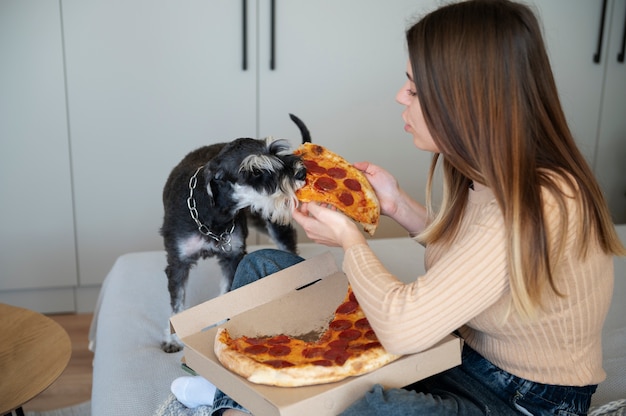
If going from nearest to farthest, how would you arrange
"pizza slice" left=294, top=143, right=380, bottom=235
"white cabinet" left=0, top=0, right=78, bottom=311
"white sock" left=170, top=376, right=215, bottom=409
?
"white sock" left=170, top=376, right=215, bottom=409 < "pizza slice" left=294, top=143, right=380, bottom=235 < "white cabinet" left=0, top=0, right=78, bottom=311

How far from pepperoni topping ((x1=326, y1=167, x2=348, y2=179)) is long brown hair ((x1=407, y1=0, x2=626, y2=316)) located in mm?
494

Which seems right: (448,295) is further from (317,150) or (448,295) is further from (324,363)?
(317,150)

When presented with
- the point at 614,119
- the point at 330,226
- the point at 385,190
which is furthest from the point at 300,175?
the point at 614,119

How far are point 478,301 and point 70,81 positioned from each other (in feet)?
8.10

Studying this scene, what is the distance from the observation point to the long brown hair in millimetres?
1150

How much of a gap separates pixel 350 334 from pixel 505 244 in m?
0.38

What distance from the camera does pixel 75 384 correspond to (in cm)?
260

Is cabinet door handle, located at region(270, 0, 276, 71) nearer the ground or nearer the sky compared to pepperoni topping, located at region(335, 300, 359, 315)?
nearer the sky

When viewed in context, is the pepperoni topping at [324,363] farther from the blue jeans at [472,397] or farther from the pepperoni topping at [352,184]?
the pepperoni topping at [352,184]

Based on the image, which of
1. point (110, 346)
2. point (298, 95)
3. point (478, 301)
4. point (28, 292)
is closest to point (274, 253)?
point (110, 346)

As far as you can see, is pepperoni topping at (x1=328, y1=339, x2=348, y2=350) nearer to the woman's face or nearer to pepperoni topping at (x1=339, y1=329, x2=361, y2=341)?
pepperoni topping at (x1=339, y1=329, x2=361, y2=341)

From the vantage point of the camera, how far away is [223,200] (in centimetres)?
189

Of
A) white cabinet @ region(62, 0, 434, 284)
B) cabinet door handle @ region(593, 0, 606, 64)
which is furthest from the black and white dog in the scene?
cabinet door handle @ region(593, 0, 606, 64)

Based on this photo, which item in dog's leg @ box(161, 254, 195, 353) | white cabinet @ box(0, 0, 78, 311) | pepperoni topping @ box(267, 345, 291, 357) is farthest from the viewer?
white cabinet @ box(0, 0, 78, 311)
